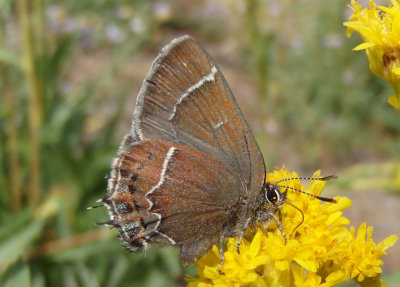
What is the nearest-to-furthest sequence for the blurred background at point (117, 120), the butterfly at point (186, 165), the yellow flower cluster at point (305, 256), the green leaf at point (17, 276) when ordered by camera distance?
1. the yellow flower cluster at point (305, 256)
2. the green leaf at point (17, 276)
3. the butterfly at point (186, 165)
4. the blurred background at point (117, 120)

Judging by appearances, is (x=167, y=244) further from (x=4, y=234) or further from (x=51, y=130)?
(x=51, y=130)

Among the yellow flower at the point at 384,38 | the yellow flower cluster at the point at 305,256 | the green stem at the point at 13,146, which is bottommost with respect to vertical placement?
the yellow flower cluster at the point at 305,256

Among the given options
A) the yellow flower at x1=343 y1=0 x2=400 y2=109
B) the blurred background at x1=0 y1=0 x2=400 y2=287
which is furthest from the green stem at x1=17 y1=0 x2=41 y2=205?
the yellow flower at x1=343 y1=0 x2=400 y2=109

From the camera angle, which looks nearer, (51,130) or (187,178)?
(187,178)

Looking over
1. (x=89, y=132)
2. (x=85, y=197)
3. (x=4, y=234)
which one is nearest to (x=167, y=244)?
(x=4, y=234)

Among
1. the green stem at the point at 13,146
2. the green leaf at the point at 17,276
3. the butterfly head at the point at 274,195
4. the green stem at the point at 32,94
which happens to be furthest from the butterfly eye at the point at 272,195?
the green stem at the point at 13,146

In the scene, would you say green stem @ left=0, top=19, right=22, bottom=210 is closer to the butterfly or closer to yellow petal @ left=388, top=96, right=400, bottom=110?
the butterfly

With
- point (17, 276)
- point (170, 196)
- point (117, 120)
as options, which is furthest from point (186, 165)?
point (117, 120)

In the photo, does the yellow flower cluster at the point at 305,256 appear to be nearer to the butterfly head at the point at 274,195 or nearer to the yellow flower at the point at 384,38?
the butterfly head at the point at 274,195
